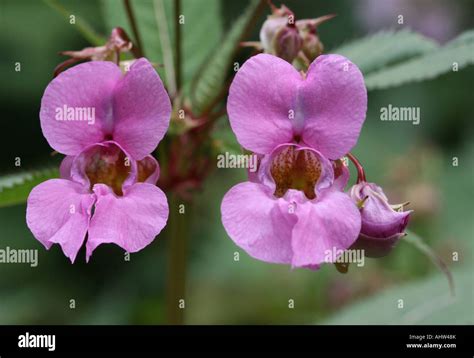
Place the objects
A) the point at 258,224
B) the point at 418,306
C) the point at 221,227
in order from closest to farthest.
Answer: the point at 258,224 → the point at 418,306 → the point at 221,227

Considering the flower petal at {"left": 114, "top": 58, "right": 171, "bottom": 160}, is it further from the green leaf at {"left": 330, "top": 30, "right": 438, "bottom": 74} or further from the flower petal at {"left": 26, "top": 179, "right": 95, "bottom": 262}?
the green leaf at {"left": 330, "top": 30, "right": 438, "bottom": 74}

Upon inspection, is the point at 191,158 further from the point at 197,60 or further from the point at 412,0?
the point at 412,0

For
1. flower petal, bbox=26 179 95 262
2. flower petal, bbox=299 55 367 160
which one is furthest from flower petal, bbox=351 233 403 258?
flower petal, bbox=26 179 95 262

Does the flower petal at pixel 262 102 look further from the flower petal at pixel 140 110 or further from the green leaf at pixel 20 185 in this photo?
the green leaf at pixel 20 185

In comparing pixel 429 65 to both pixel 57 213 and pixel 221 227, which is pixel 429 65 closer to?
pixel 57 213

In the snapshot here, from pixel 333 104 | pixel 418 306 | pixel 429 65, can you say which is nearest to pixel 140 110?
pixel 333 104

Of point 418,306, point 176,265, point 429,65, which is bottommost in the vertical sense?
point 418,306

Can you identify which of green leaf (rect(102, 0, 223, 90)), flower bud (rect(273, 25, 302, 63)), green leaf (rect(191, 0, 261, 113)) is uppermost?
green leaf (rect(102, 0, 223, 90))
